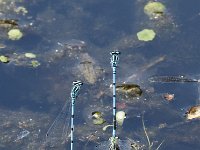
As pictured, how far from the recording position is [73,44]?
6133 mm

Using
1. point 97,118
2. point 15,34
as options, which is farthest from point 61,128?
point 15,34

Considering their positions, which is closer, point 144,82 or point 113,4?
point 144,82

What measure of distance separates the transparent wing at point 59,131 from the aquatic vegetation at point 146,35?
1348 millimetres

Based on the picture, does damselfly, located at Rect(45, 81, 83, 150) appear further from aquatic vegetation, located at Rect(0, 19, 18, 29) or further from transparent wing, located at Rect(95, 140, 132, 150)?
aquatic vegetation, located at Rect(0, 19, 18, 29)

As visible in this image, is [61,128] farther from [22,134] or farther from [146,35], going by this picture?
[146,35]

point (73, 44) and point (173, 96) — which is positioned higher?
point (73, 44)

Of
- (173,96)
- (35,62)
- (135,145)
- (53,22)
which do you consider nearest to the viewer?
(135,145)

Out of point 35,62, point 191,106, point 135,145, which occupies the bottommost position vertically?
point 135,145

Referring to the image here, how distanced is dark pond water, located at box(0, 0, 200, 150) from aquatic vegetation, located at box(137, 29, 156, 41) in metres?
0.05

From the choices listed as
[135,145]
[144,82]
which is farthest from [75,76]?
[135,145]

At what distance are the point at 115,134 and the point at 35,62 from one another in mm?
1354

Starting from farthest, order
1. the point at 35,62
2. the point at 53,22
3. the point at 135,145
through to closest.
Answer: the point at 53,22 → the point at 35,62 → the point at 135,145

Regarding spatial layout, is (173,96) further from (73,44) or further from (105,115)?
(73,44)

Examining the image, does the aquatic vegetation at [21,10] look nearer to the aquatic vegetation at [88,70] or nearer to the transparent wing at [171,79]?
the aquatic vegetation at [88,70]
